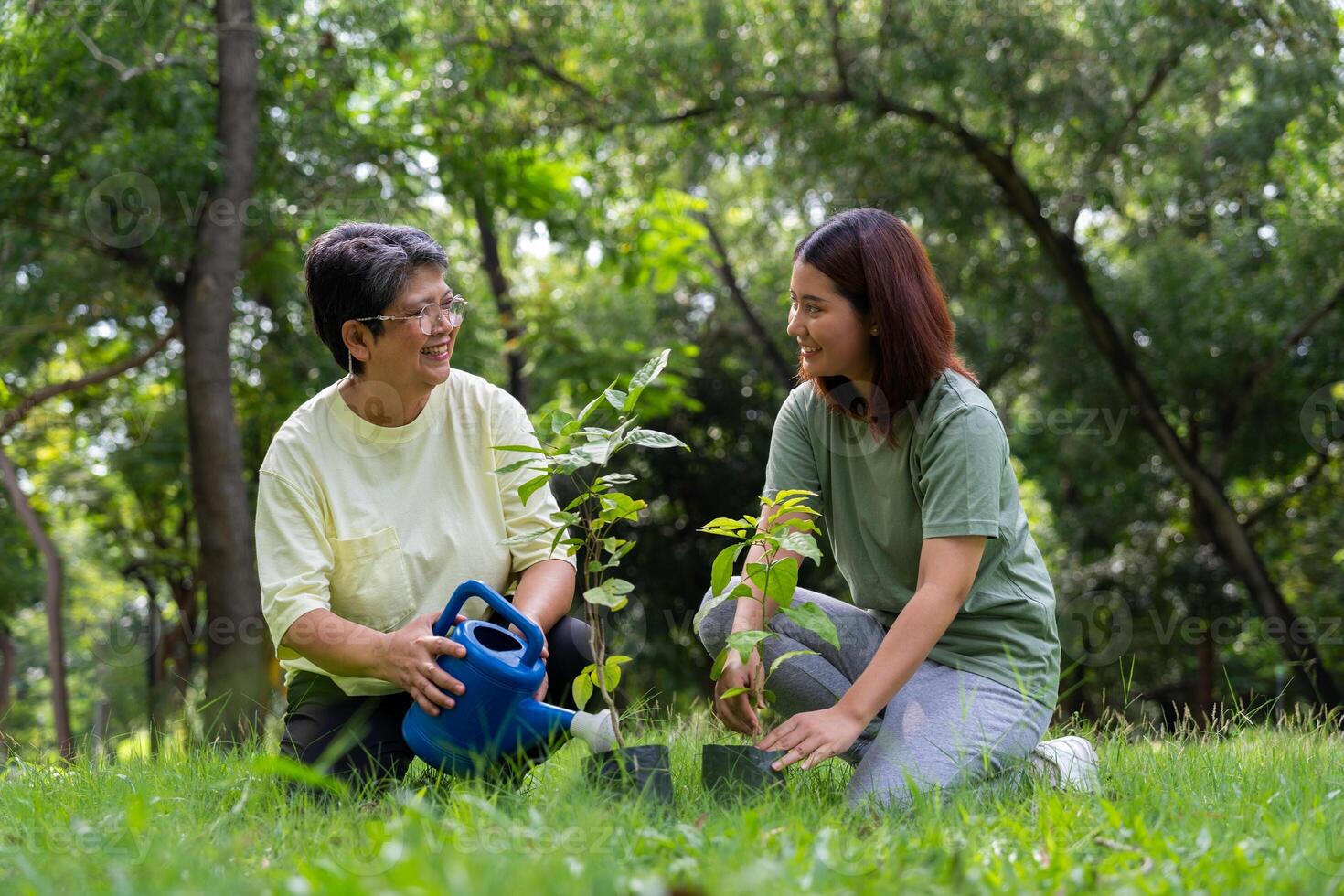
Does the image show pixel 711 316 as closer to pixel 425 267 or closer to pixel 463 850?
pixel 425 267

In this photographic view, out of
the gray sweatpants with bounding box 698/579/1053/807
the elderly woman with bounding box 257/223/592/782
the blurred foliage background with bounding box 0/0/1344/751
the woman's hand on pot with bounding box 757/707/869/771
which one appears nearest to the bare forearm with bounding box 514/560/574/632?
the elderly woman with bounding box 257/223/592/782

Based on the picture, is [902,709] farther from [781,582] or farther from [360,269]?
[360,269]

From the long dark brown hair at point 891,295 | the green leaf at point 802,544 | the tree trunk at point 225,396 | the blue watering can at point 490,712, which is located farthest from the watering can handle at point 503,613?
the tree trunk at point 225,396

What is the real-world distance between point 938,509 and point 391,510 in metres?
1.28

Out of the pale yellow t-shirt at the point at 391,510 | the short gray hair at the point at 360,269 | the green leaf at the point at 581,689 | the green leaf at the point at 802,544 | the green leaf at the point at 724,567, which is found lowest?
the green leaf at the point at 581,689

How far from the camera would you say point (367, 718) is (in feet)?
9.58

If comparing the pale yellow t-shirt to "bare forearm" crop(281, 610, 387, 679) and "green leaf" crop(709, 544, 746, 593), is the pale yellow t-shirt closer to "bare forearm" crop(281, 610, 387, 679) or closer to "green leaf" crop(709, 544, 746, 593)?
"bare forearm" crop(281, 610, 387, 679)

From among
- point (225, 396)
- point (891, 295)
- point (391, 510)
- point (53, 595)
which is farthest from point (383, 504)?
point (53, 595)

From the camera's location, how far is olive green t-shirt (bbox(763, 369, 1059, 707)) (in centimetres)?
264

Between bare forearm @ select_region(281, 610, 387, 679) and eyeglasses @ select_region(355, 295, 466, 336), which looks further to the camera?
Result: eyeglasses @ select_region(355, 295, 466, 336)

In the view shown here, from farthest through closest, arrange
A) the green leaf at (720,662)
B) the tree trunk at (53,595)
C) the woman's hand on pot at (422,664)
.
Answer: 1. the tree trunk at (53,595)
2. the green leaf at (720,662)
3. the woman's hand on pot at (422,664)

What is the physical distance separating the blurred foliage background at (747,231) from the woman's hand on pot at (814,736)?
4937 millimetres

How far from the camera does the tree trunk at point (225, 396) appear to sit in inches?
250

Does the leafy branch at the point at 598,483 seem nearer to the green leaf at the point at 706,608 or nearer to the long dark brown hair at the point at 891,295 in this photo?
the green leaf at the point at 706,608
